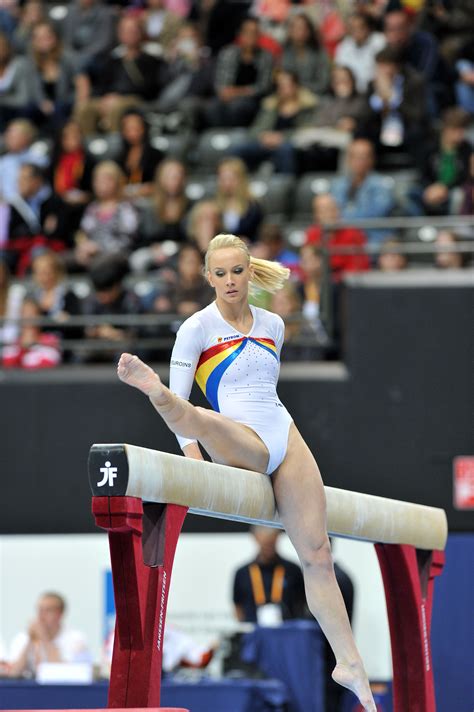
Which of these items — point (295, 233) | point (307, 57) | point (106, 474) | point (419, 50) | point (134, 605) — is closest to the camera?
point (106, 474)

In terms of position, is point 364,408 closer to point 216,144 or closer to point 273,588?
point 273,588

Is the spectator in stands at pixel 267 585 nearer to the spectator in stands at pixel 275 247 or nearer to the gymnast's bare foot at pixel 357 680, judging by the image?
the spectator in stands at pixel 275 247

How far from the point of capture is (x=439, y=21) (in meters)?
11.2

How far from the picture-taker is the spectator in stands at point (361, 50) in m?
11.0

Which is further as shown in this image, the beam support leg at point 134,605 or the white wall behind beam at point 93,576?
the white wall behind beam at point 93,576

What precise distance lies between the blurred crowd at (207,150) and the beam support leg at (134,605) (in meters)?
Answer: 4.84

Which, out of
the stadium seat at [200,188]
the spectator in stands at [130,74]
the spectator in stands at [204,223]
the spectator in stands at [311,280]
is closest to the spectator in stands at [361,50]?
the stadium seat at [200,188]

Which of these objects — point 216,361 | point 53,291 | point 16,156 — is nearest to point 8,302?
point 53,291

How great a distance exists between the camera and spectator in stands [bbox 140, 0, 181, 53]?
477 inches

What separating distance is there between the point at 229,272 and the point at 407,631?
181 centimetres

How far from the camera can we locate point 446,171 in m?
9.71

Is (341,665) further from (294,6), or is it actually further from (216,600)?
(294,6)

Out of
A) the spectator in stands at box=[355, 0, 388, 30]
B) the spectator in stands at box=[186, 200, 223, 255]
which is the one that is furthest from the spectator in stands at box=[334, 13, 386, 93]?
the spectator in stands at box=[186, 200, 223, 255]

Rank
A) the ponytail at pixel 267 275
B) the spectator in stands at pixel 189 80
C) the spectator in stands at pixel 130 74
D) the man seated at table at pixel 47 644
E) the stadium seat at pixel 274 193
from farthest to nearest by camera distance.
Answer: the spectator in stands at pixel 130 74
the spectator in stands at pixel 189 80
the stadium seat at pixel 274 193
the man seated at table at pixel 47 644
the ponytail at pixel 267 275
